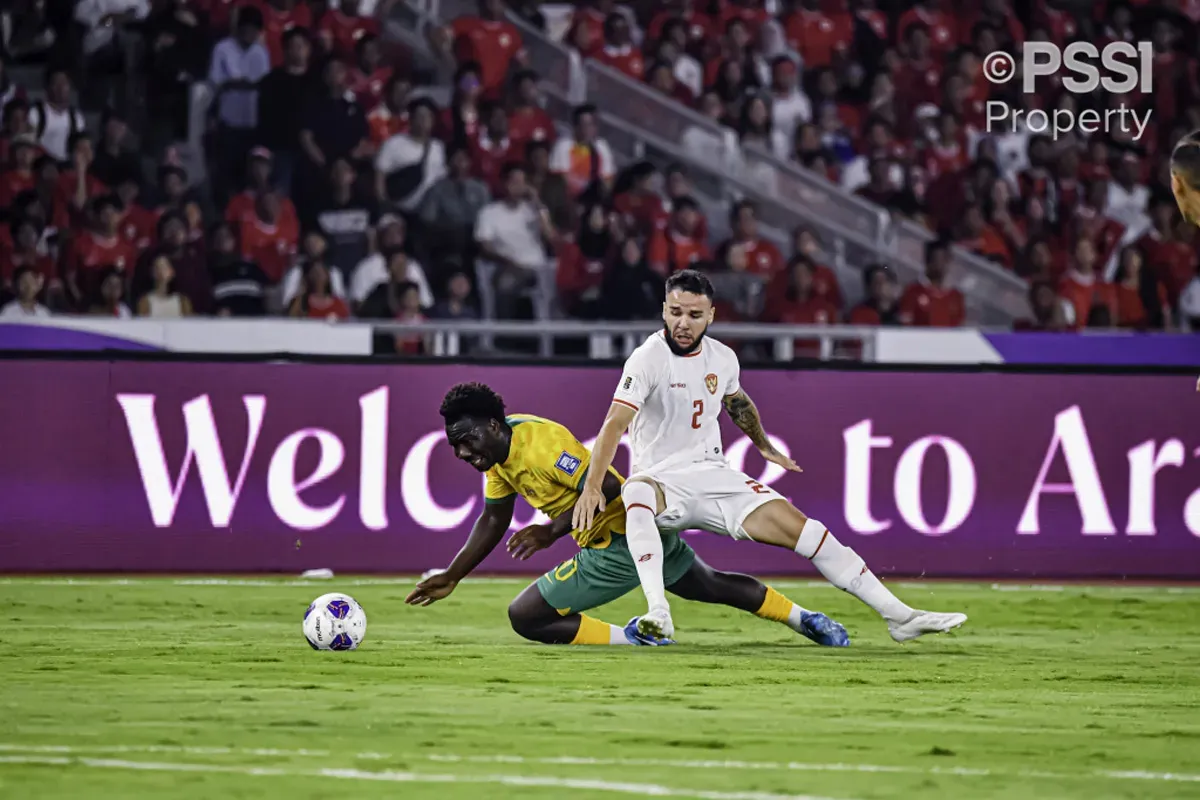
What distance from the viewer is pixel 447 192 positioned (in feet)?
55.8

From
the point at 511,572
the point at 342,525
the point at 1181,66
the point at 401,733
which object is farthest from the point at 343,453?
the point at 1181,66

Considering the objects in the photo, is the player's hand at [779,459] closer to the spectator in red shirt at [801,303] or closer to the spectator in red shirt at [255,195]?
the spectator in red shirt at [801,303]

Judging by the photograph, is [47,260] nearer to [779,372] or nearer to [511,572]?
[511,572]

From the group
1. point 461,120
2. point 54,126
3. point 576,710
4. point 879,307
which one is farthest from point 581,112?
point 576,710

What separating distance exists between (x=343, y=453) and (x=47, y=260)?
376 centimetres

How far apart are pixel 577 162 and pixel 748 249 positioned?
75.4 inches

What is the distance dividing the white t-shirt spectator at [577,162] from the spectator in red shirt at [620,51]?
5.78 feet

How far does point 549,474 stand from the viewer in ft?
31.7

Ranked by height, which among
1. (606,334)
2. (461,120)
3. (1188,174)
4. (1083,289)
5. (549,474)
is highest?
(461,120)

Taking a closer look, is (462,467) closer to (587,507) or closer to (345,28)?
(587,507)

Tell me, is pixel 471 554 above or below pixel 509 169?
below

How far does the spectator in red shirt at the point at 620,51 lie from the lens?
19.3m

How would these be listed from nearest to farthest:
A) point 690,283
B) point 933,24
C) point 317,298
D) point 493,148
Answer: point 690,283 < point 317,298 < point 493,148 < point 933,24

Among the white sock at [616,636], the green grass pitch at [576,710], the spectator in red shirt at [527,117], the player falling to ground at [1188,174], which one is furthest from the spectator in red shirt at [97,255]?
the player falling to ground at [1188,174]
